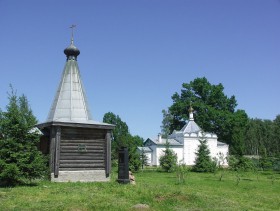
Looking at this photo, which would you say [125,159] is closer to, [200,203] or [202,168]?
[200,203]

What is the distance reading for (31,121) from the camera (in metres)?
15.7

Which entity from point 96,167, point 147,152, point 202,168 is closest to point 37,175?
point 96,167

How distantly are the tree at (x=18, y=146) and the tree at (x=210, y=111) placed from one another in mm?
38412

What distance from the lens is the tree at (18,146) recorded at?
14.8 meters

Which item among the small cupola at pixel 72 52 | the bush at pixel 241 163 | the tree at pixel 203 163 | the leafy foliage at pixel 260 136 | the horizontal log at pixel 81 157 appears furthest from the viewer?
the leafy foliage at pixel 260 136

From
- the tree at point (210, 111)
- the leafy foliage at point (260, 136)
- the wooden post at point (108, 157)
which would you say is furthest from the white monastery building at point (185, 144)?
the wooden post at point (108, 157)

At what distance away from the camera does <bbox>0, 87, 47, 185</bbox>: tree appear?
1479 centimetres

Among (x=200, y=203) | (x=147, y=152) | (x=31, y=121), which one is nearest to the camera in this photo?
(x=200, y=203)

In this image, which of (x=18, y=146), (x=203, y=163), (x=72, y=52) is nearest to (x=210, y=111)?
(x=203, y=163)

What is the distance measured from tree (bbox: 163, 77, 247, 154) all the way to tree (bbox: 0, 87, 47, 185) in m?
38.4

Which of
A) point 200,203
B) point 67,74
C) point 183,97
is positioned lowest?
point 200,203

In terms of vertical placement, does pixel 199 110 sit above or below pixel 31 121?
above

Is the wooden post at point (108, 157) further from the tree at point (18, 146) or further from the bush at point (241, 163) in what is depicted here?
the bush at point (241, 163)

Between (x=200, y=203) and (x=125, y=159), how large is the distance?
706 cm
